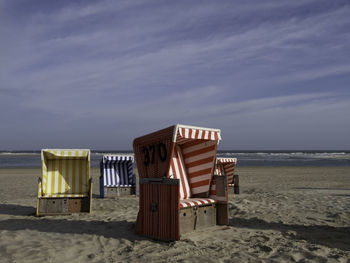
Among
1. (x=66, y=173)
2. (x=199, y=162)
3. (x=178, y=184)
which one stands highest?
(x=199, y=162)

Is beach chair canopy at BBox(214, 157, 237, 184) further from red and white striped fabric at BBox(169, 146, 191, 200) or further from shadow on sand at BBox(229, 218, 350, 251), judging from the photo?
red and white striped fabric at BBox(169, 146, 191, 200)

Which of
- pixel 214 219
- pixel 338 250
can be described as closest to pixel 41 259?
pixel 214 219

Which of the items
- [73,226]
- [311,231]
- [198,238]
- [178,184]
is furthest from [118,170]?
[311,231]

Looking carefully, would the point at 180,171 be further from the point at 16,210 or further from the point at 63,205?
the point at 16,210

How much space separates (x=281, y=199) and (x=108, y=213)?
17.6ft

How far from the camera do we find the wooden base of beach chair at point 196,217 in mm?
5613

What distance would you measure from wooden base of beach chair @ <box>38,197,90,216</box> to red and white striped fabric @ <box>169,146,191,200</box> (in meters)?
3.15

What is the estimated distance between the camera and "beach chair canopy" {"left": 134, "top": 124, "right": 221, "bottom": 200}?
5438 mm

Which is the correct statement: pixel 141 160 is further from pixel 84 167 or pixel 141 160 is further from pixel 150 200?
pixel 84 167

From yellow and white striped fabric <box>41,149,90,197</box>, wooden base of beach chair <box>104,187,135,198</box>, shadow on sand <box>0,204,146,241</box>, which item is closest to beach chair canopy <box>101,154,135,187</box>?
wooden base of beach chair <box>104,187,135,198</box>

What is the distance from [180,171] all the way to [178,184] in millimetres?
1509

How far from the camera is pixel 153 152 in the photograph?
5914 millimetres

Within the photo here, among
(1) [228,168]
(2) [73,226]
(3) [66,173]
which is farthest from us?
(1) [228,168]

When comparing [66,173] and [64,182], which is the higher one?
[66,173]
